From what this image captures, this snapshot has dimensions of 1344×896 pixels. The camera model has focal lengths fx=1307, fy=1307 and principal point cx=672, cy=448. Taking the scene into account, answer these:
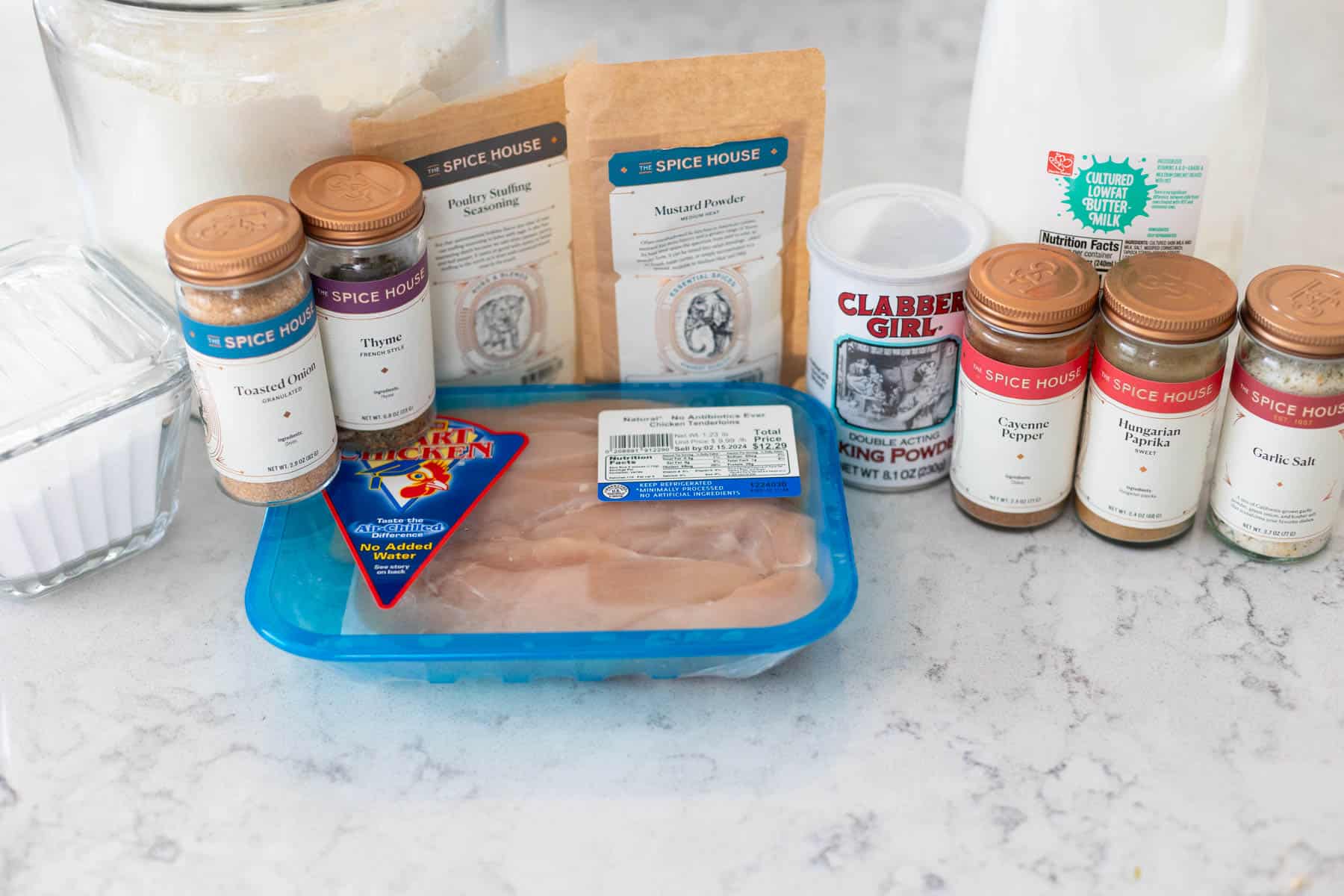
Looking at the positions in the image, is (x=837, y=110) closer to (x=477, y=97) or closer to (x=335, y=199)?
(x=477, y=97)

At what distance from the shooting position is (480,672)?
0.77m

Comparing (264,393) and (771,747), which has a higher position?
(264,393)

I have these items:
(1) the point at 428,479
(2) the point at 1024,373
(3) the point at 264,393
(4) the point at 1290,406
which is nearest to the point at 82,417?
(3) the point at 264,393

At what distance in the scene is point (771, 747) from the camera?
0.75 meters

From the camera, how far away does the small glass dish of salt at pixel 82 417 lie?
2.58 ft

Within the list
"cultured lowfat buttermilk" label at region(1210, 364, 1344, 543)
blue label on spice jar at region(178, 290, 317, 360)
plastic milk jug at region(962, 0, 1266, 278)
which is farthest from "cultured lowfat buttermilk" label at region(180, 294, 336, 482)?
"cultured lowfat buttermilk" label at region(1210, 364, 1344, 543)

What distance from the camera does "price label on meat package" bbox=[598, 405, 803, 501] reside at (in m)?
0.85

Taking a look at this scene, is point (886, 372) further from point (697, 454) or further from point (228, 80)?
point (228, 80)

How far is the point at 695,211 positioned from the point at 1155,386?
32 centimetres

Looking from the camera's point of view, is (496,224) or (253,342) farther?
(496,224)

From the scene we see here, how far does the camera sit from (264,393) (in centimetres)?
78

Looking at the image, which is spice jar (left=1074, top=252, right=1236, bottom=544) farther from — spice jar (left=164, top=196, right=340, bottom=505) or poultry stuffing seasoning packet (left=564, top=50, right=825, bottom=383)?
spice jar (left=164, top=196, right=340, bottom=505)

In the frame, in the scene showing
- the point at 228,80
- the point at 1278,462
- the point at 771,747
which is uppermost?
the point at 228,80

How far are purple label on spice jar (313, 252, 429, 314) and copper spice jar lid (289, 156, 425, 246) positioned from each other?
0.09 ft
